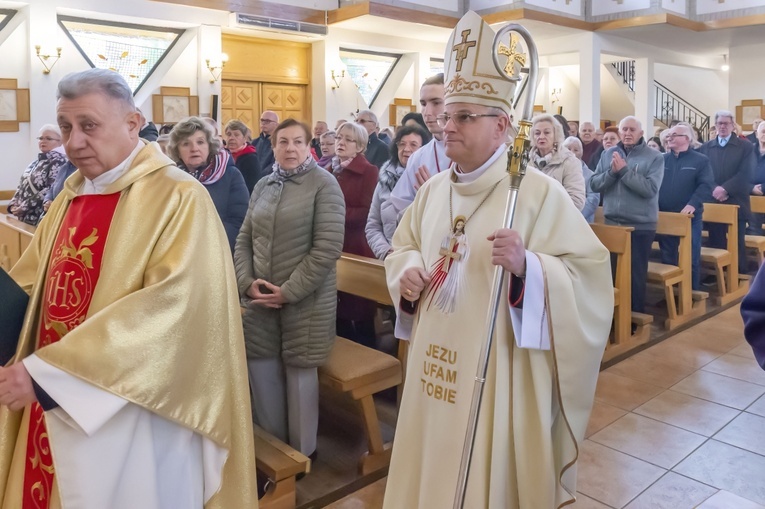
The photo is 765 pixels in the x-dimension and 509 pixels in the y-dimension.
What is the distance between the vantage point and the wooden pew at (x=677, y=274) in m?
5.94

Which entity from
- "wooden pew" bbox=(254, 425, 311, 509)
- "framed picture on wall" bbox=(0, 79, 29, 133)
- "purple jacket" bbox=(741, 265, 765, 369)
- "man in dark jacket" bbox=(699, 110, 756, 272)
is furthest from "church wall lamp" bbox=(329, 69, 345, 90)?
"purple jacket" bbox=(741, 265, 765, 369)

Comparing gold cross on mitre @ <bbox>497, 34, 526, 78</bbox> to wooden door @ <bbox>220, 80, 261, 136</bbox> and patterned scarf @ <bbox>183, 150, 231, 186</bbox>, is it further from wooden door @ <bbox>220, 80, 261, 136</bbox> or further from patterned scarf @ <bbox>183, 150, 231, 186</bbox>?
wooden door @ <bbox>220, 80, 261, 136</bbox>

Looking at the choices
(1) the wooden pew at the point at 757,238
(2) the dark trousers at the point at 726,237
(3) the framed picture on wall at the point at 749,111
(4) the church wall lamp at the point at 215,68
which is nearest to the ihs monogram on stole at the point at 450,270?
(2) the dark trousers at the point at 726,237

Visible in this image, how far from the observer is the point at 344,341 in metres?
3.87

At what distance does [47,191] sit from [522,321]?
4649 millimetres

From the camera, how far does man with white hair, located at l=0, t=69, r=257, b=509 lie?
1846 mm

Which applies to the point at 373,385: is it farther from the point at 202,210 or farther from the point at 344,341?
the point at 202,210

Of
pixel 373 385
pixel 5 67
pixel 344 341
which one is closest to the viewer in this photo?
pixel 373 385

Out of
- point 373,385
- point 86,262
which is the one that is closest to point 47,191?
point 373,385

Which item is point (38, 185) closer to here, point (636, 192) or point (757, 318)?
point (636, 192)

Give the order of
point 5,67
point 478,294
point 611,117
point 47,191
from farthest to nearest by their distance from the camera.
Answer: point 611,117
point 5,67
point 47,191
point 478,294

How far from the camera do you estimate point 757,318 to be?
58.7 inches

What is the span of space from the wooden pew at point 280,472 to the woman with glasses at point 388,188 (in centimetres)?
124

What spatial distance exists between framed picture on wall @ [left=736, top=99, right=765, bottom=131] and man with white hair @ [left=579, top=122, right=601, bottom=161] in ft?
28.4
